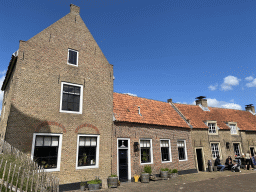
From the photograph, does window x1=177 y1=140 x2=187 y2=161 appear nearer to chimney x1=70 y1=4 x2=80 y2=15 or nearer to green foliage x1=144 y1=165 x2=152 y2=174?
green foliage x1=144 y1=165 x2=152 y2=174

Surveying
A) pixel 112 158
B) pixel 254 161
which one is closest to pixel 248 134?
pixel 254 161

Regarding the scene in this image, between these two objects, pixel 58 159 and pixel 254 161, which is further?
pixel 254 161

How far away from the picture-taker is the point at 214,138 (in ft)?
59.8

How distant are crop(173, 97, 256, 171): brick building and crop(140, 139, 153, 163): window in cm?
559

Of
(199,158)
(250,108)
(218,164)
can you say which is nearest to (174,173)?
(199,158)

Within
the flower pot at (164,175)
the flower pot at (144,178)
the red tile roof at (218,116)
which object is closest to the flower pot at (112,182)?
the flower pot at (144,178)

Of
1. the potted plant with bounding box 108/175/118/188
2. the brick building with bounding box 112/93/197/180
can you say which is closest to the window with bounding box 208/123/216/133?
the brick building with bounding box 112/93/197/180

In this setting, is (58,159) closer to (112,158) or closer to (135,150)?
(112,158)

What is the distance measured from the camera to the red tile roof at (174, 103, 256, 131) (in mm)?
18814

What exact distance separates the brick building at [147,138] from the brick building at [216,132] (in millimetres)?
1517

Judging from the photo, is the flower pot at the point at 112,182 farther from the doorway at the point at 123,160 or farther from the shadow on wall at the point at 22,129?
the shadow on wall at the point at 22,129

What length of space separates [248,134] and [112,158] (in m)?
18.7

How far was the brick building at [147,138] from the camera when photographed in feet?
39.9

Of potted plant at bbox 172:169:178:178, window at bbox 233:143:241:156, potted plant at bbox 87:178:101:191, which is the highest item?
window at bbox 233:143:241:156
